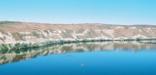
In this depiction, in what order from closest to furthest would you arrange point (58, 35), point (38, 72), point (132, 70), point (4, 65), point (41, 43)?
point (38, 72)
point (132, 70)
point (4, 65)
point (41, 43)
point (58, 35)

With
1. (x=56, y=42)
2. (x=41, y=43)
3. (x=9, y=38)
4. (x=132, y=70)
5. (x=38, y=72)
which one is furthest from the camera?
(x=56, y=42)

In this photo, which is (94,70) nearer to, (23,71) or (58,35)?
(23,71)

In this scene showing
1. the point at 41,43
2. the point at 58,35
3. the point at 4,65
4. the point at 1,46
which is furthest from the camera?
the point at 58,35

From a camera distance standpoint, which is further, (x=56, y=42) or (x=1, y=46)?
(x=56, y=42)

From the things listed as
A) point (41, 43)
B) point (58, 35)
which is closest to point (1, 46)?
point (41, 43)

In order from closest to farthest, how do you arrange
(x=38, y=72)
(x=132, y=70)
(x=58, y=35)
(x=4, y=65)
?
(x=38, y=72) → (x=132, y=70) → (x=4, y=65) → (x=58, y=35)

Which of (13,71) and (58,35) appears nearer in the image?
(13,71)

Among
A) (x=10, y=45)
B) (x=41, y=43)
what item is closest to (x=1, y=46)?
(x=10, y=45)

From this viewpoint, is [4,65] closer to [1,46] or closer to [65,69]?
[65,69]

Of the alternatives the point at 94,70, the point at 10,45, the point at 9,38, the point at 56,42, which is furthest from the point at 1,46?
the point at 56,42
